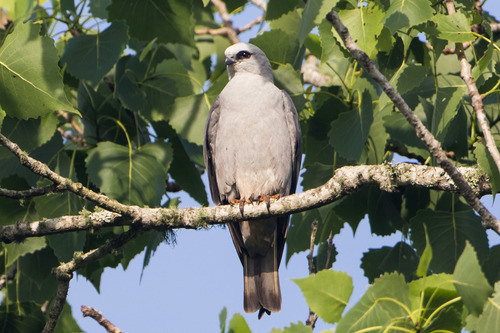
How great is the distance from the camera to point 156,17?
15.5ft

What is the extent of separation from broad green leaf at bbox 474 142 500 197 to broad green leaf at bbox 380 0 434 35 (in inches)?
29.7

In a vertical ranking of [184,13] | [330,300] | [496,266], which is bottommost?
[330,300]

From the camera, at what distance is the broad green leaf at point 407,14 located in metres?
3.52

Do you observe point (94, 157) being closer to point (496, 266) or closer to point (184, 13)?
point (184, 13)

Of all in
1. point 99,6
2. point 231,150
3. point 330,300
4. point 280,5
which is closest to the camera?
point 330,300

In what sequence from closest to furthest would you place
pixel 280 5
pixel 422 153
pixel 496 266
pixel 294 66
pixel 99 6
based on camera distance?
pixel 280 5, pixel 496 266, pixel 422 153, pixel 99 6, pixel 294 66

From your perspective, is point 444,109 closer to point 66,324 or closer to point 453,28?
point 453,28

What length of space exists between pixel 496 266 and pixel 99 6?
11.1 ft

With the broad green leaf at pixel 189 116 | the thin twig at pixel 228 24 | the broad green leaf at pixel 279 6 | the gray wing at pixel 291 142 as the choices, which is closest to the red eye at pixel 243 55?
the thin twig at pixel 228 24

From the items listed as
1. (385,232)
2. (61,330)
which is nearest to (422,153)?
(385,232)

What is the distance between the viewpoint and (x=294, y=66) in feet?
17.9

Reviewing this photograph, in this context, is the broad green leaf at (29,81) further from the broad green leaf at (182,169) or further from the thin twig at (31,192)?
the broad green leaf at (182,169)

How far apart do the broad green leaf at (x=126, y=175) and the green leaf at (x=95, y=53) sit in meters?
0.54

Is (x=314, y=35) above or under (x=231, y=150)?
above
